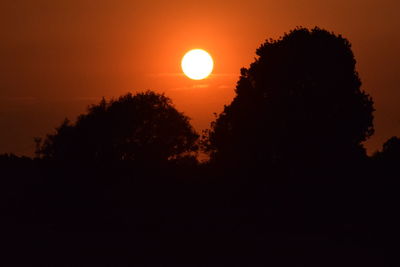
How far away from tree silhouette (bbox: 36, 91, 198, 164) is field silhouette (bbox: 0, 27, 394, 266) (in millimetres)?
535

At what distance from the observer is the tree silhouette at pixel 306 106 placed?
7394 centimetres

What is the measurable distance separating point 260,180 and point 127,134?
1794cm

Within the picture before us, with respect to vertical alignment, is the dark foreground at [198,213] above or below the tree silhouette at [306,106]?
below

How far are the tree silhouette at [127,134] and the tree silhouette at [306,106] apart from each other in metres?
12.8

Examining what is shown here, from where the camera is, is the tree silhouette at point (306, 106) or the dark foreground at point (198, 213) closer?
the dark foreground at point (198, 213)

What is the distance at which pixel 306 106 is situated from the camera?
74.4m

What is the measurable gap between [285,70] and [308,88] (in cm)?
244

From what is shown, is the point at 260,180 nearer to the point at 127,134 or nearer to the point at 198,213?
the point at 198,213

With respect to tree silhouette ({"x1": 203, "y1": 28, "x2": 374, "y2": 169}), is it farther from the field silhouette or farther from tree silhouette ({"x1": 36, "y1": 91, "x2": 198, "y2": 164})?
tree silhouette ({"x1": 36, "y1": 91, "x2": 198, "y2": 164})

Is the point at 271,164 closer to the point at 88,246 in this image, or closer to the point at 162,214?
the point at 162,214

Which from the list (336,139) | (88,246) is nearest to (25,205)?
(88,246)

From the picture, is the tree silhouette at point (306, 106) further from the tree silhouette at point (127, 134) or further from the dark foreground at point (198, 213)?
the tree silhouette at point (127, 134)

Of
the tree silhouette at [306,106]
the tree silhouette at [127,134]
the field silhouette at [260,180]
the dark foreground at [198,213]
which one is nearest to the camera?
the dark foreground at [198,213]

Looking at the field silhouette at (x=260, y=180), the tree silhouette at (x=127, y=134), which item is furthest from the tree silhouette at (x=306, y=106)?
the tree silhouette at (x=127, y=134)
